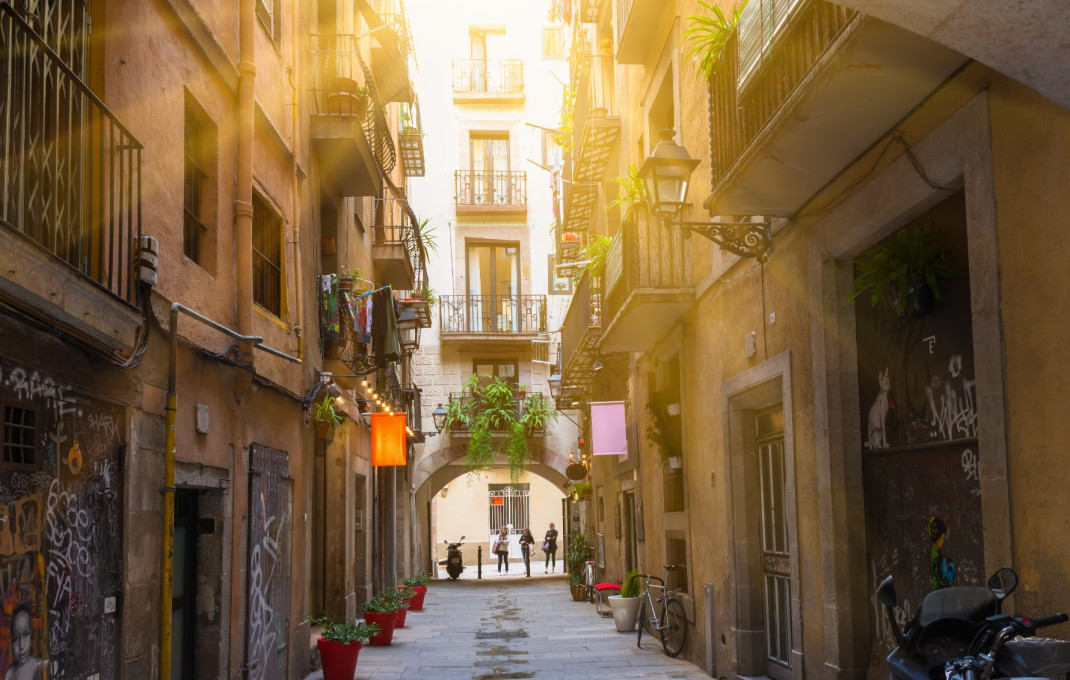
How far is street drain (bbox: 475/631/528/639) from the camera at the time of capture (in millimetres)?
17125

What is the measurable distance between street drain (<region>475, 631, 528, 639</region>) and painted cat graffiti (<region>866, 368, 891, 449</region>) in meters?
10.3

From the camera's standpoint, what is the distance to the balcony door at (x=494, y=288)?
30781mm

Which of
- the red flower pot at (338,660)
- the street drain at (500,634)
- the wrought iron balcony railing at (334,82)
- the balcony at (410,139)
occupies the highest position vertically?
the balcony at (410,139)

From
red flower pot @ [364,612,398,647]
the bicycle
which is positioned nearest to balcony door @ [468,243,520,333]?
red flower pot @ [364,612,398,647]

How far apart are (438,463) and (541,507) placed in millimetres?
16561

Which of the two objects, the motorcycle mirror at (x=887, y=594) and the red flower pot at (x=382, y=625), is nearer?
the motorcycle mirror at (x=887, y=594)

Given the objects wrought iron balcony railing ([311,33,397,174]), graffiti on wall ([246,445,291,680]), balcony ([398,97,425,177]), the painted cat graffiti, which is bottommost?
graffiti on wall ([246,445,291,680])

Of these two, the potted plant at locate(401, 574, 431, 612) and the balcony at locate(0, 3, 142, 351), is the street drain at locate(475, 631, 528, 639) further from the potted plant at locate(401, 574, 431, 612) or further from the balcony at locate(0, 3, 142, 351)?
the balcony at locate(0, 3, 142, 351)

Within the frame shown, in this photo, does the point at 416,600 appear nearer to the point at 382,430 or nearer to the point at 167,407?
the point at 382,430

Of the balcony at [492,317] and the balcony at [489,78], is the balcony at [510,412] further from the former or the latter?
the balcony at [489,78]

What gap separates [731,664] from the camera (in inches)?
441

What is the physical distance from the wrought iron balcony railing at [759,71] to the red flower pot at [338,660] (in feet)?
21.4

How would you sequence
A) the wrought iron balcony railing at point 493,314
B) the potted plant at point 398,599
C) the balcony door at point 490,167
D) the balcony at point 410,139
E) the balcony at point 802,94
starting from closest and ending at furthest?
1. the balcony at point 802,94
2. the potted plant at point 398,599
3. the balcony at point 410,139
4. the wrought iron balcony railing at point 493,314
5. the balcony door at point 490,167

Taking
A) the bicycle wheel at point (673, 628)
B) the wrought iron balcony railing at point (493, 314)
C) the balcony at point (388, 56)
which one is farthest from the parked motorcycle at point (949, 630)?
the wrought iron balcony railing at point (493, 314)
